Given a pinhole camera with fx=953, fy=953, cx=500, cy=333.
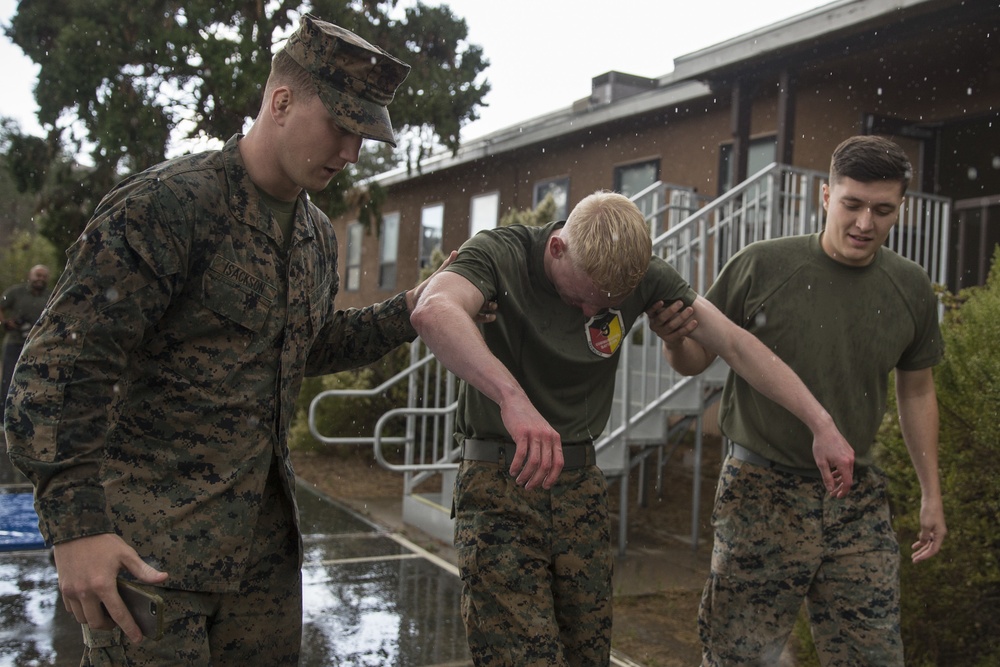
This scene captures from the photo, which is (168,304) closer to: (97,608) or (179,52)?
(97,608)

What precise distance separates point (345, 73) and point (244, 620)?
131 centimetres

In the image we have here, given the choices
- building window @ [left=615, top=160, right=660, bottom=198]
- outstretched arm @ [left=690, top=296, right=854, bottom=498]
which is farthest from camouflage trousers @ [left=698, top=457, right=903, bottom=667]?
building window @ [left=615, top=160, right=660, bottom=198]


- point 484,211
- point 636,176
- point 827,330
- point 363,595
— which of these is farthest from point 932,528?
point 484,211

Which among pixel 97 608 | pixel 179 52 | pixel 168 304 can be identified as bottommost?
pixel 97 608

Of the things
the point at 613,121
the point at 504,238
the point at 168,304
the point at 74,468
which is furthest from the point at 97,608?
the point at 613,121

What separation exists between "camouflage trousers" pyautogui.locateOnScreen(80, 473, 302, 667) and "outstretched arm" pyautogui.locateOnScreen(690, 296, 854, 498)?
1.40 meters

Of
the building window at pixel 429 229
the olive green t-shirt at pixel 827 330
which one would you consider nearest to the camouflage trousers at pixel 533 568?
the olive green t-shirt at pixel 827 330

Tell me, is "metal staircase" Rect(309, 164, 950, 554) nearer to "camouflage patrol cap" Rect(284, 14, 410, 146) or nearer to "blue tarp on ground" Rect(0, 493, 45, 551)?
"blue tarp on ground" Rect(0, 493, 45, 551)

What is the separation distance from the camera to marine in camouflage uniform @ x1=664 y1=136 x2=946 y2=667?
3.07 meters

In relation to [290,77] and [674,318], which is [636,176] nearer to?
[674,318]

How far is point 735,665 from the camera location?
3111mm

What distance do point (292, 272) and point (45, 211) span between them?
460 inches

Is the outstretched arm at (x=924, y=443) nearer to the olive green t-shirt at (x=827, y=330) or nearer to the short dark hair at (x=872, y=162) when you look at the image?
the olive green t-shirt at (x=827, y=330)

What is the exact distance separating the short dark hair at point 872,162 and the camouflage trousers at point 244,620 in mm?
2137
